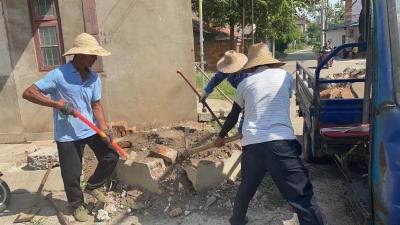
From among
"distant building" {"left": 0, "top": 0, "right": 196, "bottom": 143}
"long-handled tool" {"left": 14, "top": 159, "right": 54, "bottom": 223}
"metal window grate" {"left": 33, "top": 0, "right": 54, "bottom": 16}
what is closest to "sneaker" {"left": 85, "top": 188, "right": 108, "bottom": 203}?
"long-handled tool" {"left": 14, "top": 159, "right": 54, "bottom": 223}

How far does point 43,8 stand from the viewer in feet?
23.1

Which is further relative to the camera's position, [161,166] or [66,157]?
[161,166]

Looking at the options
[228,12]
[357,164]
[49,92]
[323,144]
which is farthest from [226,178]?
[228,12]

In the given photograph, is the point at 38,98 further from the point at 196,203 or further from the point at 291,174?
the point at 291,174

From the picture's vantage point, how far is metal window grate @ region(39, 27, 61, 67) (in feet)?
23.3

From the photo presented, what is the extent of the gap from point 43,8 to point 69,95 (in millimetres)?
3779

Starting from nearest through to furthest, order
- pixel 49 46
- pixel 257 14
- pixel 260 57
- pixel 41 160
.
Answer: pixel 260 57
pixel 41 160
pixel 49 46
pixel 257 14

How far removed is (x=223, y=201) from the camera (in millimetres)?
4297

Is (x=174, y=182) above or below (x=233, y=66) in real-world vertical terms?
below

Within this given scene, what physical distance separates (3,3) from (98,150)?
4132mm

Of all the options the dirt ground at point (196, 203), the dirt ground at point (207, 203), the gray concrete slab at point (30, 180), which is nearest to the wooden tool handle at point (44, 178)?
the gray concrete slab at point (30, 180)

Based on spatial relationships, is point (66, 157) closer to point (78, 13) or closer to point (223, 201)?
point (223, 201)

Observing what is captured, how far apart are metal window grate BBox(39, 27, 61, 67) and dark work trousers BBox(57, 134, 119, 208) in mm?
3601

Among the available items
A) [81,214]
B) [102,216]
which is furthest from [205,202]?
[81,214]
